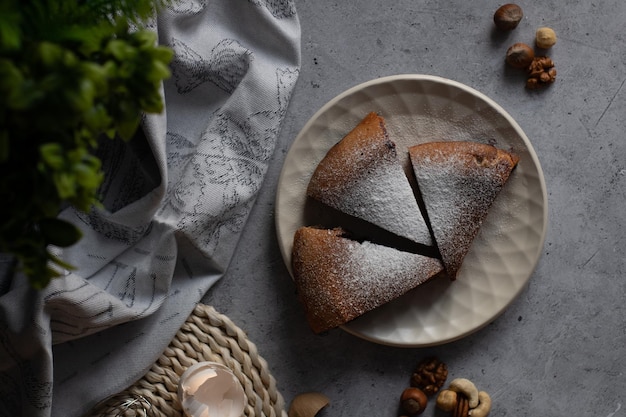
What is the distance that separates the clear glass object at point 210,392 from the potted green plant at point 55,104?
0.75m

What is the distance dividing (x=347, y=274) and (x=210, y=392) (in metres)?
0.37

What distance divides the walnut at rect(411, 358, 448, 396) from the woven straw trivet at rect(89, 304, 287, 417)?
314 millimetres

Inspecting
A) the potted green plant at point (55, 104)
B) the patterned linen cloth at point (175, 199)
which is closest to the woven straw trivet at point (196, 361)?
the patterned linen cloth at point (175, 199)

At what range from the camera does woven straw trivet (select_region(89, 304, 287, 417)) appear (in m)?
1.54

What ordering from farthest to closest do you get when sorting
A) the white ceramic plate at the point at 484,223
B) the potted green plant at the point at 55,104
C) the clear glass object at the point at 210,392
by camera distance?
the white ceramic plate at the point at 484,223, the clear glass object at the point at 210,392, the potted green plant at the point at 55,104

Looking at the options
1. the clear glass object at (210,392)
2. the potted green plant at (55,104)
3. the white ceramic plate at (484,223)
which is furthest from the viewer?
the white ceramic plate at (484,223)

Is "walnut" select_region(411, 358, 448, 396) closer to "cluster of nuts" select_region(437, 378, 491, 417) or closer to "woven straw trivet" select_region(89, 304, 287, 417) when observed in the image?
"cluster of nuts" select_region(437, 378, 491, 417)

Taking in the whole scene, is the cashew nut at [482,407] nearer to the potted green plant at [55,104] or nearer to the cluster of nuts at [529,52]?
the cluster of nuts at [529,52]

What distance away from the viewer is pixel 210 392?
1.49 meters

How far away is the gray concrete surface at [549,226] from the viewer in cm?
166

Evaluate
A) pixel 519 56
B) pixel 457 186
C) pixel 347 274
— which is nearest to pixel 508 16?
pixel 519 56

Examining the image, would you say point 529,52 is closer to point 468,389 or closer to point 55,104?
point 468,389

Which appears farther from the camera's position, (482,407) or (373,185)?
(482,407)

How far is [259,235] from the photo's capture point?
1654 mm
